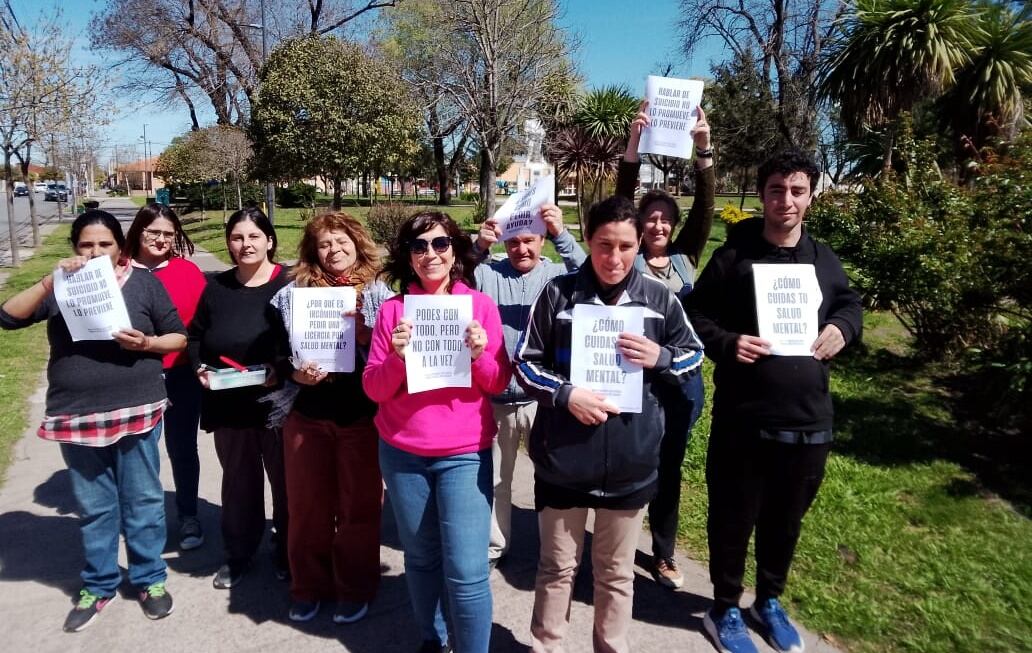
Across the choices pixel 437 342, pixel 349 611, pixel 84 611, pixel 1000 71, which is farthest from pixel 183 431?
pixel 1000 71

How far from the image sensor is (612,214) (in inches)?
99.7

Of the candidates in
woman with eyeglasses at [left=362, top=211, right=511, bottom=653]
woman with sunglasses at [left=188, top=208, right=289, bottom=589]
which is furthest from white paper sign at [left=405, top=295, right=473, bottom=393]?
woman with sunglasses at [left=188, top=208, right=289, bottom=589]

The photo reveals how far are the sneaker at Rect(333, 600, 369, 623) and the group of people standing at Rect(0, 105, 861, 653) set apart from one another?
0.04ft

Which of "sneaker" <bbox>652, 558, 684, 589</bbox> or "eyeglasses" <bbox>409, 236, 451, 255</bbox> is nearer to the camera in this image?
"eyeglasses" <bbox>409, 236, 451, 255</bbox>

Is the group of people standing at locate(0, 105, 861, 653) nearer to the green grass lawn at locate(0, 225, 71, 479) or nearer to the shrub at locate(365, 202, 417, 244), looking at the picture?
the green grass lawn at locate(0, 225, 71, 479)

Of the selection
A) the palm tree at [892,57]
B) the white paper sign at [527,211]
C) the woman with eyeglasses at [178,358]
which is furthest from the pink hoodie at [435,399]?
the palm tree at [892,57]

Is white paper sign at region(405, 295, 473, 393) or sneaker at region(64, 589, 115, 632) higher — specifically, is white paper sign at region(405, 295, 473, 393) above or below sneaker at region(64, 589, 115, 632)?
above

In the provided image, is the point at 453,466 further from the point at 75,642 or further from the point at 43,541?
the point at 43,541

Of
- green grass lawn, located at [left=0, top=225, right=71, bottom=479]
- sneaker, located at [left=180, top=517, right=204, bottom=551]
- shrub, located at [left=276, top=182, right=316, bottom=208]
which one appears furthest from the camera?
shrub, located at [left=276, top=182, right=316, bottom=208]

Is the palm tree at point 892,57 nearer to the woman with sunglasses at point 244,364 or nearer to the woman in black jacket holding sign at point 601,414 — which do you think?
the woman in black jacket holding sign at point 601,414

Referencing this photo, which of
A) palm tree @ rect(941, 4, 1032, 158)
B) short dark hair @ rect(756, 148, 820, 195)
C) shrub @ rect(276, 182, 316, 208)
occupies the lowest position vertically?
short dark hair @ rect(756, 148, 820, 195)

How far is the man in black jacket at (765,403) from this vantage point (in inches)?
112

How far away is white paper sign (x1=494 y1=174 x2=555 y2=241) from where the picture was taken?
3.14 m

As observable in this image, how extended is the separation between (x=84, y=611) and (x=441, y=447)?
2.09 m
